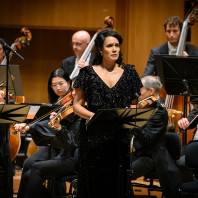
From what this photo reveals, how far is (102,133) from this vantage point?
240cm

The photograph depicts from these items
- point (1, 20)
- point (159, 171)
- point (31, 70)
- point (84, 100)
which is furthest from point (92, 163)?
point (31, 70)

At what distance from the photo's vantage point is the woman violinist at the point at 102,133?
240 cm

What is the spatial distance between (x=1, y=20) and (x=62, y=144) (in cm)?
304

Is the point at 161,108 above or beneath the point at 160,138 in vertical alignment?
above

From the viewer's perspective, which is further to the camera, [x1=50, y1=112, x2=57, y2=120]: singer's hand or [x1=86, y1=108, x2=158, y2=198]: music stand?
[x1=50, y1=112, x2=57, y2=120]: singer's hand

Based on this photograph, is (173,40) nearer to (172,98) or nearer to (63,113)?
(172,98)

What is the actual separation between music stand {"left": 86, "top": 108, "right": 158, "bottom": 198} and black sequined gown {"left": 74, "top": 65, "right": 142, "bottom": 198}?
11cm

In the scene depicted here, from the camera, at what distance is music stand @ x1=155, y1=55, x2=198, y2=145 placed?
10.8ft

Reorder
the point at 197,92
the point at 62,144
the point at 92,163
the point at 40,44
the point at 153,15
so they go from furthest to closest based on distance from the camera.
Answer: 1. the point at 40,44
2. the point at 153,15
3. the point at 197,92
4. the point at 62,144
5. the point at 92,163

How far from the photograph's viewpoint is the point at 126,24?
5336mm

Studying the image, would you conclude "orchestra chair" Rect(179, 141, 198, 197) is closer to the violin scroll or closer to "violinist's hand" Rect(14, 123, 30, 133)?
the violin scroll

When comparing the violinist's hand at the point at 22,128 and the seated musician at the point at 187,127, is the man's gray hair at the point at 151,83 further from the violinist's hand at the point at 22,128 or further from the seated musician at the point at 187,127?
the violinist's hand at the point at 22,128

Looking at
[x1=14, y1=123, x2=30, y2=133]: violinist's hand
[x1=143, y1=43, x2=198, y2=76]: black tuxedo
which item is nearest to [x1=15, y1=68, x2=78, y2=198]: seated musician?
[x1=14, y1=123, x2=30, y2=133]: violinist's hand

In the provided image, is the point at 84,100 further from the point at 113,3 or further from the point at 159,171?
the point at 113,3
